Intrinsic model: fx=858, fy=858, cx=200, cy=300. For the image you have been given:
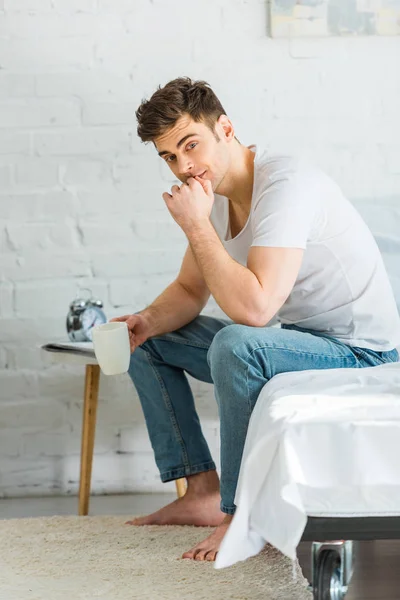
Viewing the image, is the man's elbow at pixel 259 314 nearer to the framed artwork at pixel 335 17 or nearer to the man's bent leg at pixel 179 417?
the man's bent leg at pixel 179 417

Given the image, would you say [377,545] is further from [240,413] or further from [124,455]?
[124,455]

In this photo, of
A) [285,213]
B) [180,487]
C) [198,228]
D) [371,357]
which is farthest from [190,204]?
[180,487]

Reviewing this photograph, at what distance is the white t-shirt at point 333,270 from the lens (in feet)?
5.94

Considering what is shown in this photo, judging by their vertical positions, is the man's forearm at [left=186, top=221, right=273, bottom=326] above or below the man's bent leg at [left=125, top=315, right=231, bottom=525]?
above

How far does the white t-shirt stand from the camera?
1811 mm

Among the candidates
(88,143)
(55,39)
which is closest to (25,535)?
(88,143)

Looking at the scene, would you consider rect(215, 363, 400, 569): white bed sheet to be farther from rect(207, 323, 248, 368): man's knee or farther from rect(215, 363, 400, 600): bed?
rect(207, 323, 248, 368): man's knee

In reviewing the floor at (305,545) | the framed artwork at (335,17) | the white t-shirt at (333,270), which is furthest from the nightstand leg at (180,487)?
the framed artwork at (335,17)

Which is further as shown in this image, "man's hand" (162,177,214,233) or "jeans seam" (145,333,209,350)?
"jeans seam" (145,333,209,350)

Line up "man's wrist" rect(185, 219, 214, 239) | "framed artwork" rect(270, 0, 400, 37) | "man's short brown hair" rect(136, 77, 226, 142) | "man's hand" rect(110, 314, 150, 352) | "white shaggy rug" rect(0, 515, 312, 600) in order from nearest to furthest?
1. "white shaggy rug" rect(0, 515, 312, 600)
2. "man's wrist" rect(185, 219, 214, 239)
3. "man's short brown hair" rect(136, 77, 226, 142)
4. "man's hand" rect(110, 314, 150, 352)
5. "framed artwork" rect(270, 0, 400, 37)

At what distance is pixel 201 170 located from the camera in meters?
1.88

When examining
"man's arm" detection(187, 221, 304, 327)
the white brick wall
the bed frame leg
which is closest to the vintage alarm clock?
the white brick wall

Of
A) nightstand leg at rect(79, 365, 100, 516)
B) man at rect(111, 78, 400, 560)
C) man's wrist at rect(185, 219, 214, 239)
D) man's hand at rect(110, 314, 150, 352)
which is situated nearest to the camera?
man at rect(111, 78, 400, 560)

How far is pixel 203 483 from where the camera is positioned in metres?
2.08
